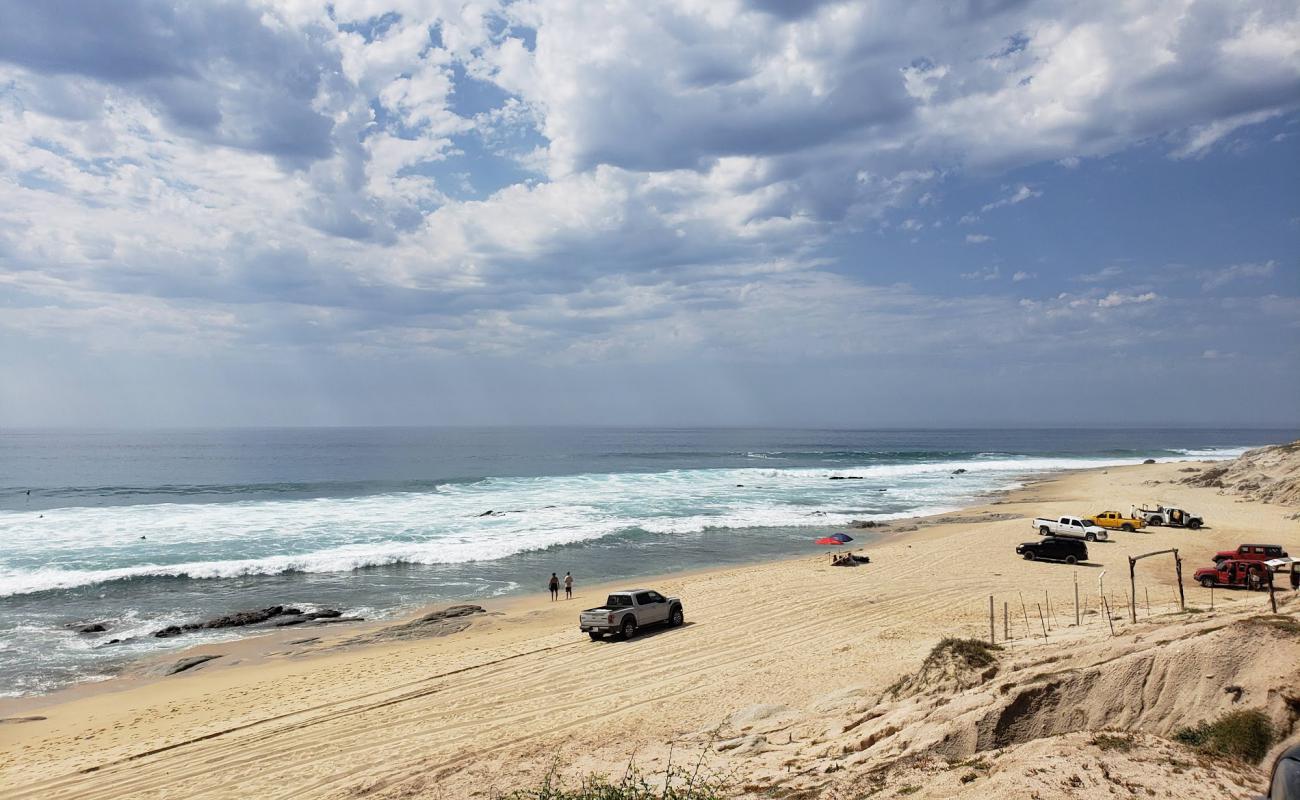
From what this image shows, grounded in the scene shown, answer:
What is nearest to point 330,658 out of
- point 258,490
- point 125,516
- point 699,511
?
point 699,511

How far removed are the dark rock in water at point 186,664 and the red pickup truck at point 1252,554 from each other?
35.1 meters

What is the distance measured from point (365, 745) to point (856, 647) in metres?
11.9

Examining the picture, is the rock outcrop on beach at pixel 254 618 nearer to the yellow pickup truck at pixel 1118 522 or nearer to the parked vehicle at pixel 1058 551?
the parked vehicle at pixel 1058 551

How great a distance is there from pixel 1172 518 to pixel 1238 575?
767 inches

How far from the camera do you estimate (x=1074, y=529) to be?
3819 cm

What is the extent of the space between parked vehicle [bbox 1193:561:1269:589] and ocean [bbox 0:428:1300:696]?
65.3 feet

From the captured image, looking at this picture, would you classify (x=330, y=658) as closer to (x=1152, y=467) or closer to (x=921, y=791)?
(x=921, y=791)

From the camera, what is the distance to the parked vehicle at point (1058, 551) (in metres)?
31.8

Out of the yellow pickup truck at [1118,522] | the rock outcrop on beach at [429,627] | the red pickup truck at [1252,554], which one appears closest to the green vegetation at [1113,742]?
the rock outcrop on beach at [429,627]

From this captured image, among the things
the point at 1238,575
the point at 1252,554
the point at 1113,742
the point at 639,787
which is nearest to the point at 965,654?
the point at 1113,742

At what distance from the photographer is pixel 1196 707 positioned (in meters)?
9.10

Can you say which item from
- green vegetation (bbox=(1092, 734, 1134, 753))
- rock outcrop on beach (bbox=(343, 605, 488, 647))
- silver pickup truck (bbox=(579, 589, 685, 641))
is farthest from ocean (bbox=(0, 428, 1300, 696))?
green vegetation (bbox=(1092, 734, 1134, 753))

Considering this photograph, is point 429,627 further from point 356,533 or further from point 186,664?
point 356,533

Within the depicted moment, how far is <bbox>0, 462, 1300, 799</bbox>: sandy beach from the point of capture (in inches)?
468
